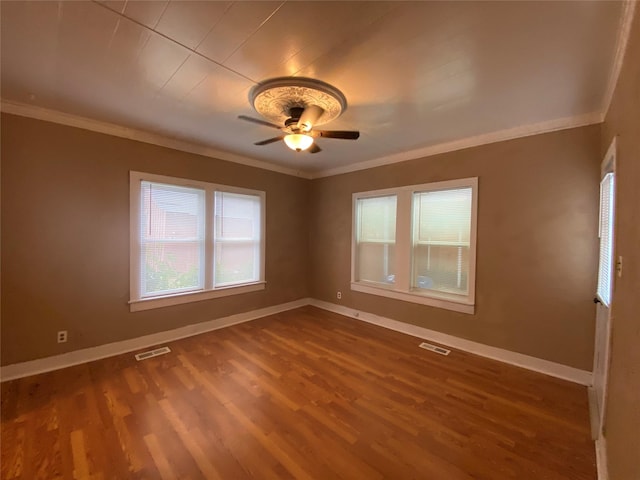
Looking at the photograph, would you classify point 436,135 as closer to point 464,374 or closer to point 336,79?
point 336,79

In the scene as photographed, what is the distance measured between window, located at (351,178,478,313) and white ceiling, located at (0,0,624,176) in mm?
1074

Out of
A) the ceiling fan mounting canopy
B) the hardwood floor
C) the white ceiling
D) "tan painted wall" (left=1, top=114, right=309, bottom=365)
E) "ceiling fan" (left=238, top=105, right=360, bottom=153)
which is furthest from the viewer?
"tan painted wall" (left=1, top=114, right=309, bottom=365)

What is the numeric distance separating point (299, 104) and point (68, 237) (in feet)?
9.14

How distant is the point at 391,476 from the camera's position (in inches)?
62.1

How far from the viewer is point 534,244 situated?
2855mm

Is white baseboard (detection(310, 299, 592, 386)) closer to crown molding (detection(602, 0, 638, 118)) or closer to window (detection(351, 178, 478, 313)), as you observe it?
window (detection(351, 178, 478, 313))

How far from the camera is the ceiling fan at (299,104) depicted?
6.81 feet

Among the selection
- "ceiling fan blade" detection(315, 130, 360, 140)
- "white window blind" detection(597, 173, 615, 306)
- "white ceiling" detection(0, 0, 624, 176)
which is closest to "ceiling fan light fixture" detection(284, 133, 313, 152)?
"ceiling fan blade" detection(315, 130, 360, 140)

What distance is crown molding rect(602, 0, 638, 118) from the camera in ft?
4.27

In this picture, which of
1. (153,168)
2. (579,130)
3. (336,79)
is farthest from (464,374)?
(153,168)

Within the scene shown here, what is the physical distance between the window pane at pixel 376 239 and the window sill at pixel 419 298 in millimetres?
174

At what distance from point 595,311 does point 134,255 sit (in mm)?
4916

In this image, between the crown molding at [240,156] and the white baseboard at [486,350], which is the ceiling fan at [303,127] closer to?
the crown molding at [240,156]

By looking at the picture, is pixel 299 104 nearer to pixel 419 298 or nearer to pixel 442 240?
pixel 442 240
